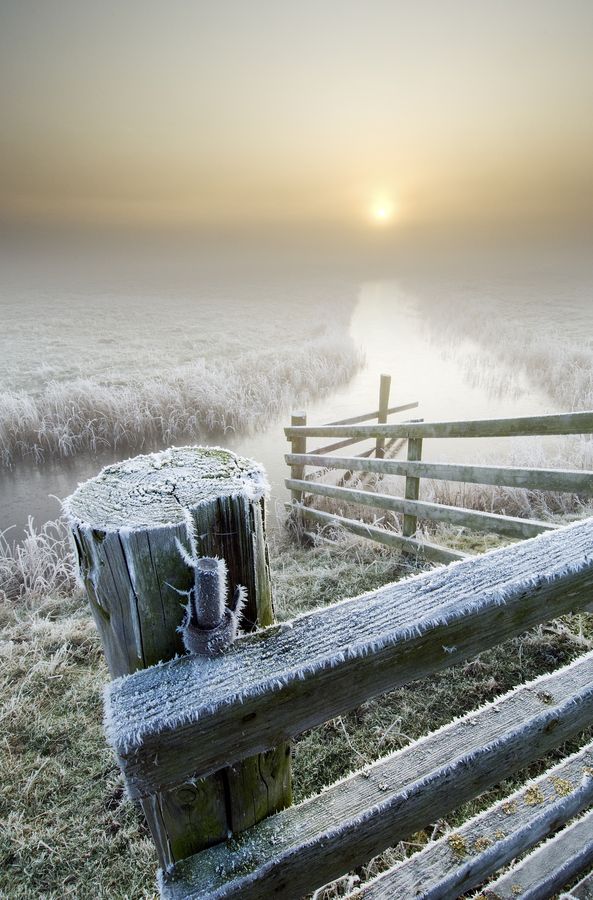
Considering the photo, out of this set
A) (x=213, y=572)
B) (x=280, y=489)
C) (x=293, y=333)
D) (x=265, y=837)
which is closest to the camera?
(x=213, y=572)

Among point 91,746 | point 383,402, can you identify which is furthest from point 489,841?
point 383,402

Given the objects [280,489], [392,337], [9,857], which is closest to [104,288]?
[392,337]

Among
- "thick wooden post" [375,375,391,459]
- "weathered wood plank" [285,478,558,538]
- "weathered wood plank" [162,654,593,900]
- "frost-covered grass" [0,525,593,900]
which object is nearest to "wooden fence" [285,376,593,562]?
"weathered wood plank" [285,478,558,538]

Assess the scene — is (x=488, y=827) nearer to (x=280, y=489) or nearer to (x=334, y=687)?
(x=334, y=687)

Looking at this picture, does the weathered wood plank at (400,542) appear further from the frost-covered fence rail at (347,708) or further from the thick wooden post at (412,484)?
the frost-covered fence rail at (347,708)

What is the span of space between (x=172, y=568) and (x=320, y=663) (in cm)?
30

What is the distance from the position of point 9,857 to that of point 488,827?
224 centimetres

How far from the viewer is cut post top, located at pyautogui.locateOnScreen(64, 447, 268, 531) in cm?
78

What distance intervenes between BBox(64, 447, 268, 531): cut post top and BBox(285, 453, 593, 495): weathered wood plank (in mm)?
2759

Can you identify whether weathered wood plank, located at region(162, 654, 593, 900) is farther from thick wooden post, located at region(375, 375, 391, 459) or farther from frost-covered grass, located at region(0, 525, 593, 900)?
thick wooden post, located at region(375, 375, 391, 459)

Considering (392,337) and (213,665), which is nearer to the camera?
(213,665)

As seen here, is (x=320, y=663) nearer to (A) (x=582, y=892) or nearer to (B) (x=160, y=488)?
(B) (x=160, y=488)

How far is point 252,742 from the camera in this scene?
772mm

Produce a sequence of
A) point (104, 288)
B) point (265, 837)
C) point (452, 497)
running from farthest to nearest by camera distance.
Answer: point (104, 288)
point (452, 497)
point (265, 837)
